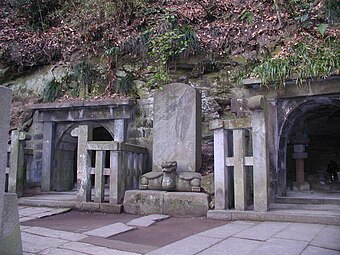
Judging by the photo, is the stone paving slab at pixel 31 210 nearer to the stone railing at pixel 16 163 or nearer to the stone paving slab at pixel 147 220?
the stone railing at pixel 16 163

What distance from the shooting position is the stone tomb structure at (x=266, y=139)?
436 centimetres

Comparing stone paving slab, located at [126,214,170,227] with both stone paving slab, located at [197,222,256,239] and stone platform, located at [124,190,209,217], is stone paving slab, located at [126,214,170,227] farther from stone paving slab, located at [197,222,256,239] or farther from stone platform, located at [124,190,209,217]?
stone paving slab, located at [197,222,256,239]

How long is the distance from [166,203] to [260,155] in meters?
1.59

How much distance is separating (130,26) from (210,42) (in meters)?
2.25

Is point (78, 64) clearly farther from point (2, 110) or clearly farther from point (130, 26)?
Answer: point (2, 110)

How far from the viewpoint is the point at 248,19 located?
7.16m

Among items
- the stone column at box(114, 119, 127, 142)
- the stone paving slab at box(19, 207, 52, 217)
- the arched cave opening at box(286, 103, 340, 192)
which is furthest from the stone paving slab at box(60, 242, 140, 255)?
the arched cave opening at box(286, 103, 340, 192)

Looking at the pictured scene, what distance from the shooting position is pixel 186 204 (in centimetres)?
462

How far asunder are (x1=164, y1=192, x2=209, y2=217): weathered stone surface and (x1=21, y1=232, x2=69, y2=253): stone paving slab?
1.96 m

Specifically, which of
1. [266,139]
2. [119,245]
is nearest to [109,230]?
[119,245]

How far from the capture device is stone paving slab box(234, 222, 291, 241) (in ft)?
10.2

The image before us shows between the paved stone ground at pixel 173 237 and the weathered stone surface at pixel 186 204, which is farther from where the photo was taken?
the weathered stone surface at pixel 186 204

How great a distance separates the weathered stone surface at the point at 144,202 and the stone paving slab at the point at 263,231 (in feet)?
5.33

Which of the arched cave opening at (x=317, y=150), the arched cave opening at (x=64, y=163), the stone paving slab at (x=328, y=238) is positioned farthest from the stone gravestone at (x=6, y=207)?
the arched cave opening at (x=317, y=150)
